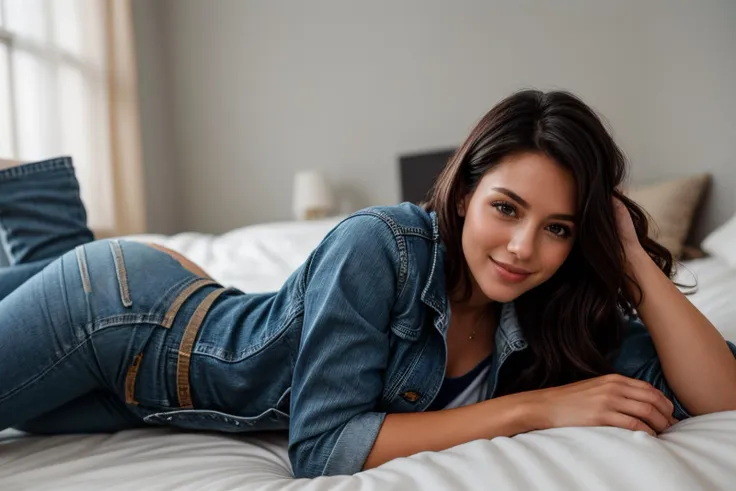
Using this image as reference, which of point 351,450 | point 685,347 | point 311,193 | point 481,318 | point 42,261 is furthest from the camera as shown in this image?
point 311,193

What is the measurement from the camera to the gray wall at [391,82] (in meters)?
3.20

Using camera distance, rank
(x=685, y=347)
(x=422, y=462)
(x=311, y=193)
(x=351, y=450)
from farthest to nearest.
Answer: (x=311, y=193) < (x=685, y=347) < (x=351, y=450) < (x=422, y=462)

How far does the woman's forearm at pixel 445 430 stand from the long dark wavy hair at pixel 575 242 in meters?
0.23

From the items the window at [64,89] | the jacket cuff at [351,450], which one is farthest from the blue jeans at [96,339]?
the window at [64,89]

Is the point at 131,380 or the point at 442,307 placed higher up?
the point at 442,307

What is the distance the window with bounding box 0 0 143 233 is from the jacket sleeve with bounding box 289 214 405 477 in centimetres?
A: 268

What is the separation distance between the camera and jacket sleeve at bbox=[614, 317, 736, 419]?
1.07 metres

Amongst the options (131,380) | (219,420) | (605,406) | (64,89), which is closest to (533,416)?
(605,406)

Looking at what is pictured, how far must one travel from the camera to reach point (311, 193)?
3.96 metres

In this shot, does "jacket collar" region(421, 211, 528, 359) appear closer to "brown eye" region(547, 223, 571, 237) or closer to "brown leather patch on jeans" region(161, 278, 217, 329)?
"brown eye" region(547, 223, 571, 237)

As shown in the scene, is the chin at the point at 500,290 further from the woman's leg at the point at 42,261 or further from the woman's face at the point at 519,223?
the woman's leg at the point at 42,261

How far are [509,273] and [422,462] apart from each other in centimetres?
35

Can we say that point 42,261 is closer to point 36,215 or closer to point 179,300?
point 36,215

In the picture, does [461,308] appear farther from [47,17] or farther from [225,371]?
[47,17]
